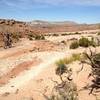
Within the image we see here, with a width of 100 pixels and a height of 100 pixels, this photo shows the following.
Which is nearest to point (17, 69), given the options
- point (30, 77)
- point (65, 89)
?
point (30, 77)

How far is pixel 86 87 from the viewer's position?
12.3m

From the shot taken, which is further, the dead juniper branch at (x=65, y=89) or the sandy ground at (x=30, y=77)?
the sandy ground at (x=30, y=77)

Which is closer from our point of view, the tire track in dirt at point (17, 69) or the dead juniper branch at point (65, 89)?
the dead juniper branch at point (65, 89)

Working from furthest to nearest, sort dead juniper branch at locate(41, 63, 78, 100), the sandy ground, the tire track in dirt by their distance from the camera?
the tire track in dirt, the sandy ground, dead juniper branch at locate(41, 63, 78, 100)

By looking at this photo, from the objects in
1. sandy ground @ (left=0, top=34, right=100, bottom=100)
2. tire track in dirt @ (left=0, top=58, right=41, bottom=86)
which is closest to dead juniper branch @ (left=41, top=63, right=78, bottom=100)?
sandy ground @ (left=0, top=34, right=100, bottom=100)

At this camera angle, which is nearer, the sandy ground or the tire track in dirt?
the sandy ground

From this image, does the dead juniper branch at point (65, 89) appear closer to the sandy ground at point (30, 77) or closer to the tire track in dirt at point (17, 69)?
the sandy ground at point (30, 77)

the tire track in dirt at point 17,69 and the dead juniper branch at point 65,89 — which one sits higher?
the dead juniper branch at point 65,89

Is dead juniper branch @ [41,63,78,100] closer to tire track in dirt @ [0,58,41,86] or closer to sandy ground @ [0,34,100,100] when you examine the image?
sandy ground @ [0,34,100,100]

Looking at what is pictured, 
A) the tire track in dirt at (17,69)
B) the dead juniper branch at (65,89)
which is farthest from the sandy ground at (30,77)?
the dead juniper branch at (65,89)

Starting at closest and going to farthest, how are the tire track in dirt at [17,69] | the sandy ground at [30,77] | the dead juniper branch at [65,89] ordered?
the dead juniper branch at [65,89]
the sandy ground at [30,77]
the tire track in dirt at [17,69]

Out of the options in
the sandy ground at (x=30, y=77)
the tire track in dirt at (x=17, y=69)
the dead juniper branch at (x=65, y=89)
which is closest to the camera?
the dead juniper branch at (x=65, y=89)

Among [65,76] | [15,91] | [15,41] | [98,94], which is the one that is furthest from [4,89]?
[15,41]

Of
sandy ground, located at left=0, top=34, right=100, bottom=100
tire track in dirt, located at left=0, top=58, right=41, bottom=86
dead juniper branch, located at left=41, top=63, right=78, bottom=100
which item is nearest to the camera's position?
dead juniper branch, located at left=41, top=63, right=78, bottom=100
